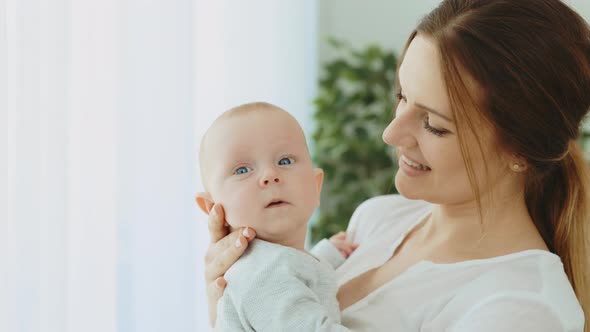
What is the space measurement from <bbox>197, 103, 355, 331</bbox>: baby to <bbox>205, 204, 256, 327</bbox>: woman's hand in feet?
0.06

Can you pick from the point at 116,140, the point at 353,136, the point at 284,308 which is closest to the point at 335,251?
the point at 284,308

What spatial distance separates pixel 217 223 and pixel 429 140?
1.57ft

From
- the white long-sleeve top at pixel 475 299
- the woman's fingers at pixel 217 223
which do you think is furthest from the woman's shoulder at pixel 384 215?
the woman's fingers at pixel 217 223

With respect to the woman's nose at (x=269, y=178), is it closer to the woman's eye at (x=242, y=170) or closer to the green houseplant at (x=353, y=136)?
the woman's eye at (x=242, y=170)

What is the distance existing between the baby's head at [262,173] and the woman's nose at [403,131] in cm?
19

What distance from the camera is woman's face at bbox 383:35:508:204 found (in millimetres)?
1389

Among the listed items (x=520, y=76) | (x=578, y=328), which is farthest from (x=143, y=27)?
(x=578, y=328)

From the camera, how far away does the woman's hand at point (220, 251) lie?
135cm

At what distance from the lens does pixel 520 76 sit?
1330 millimetres

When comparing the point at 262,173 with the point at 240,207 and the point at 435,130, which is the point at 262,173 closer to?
the point at 240,207

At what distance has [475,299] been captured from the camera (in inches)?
52.3

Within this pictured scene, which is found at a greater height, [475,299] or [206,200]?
[206,200]

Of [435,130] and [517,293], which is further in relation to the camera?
[435,130]

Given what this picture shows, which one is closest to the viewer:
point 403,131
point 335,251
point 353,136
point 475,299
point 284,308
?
point 284,308
